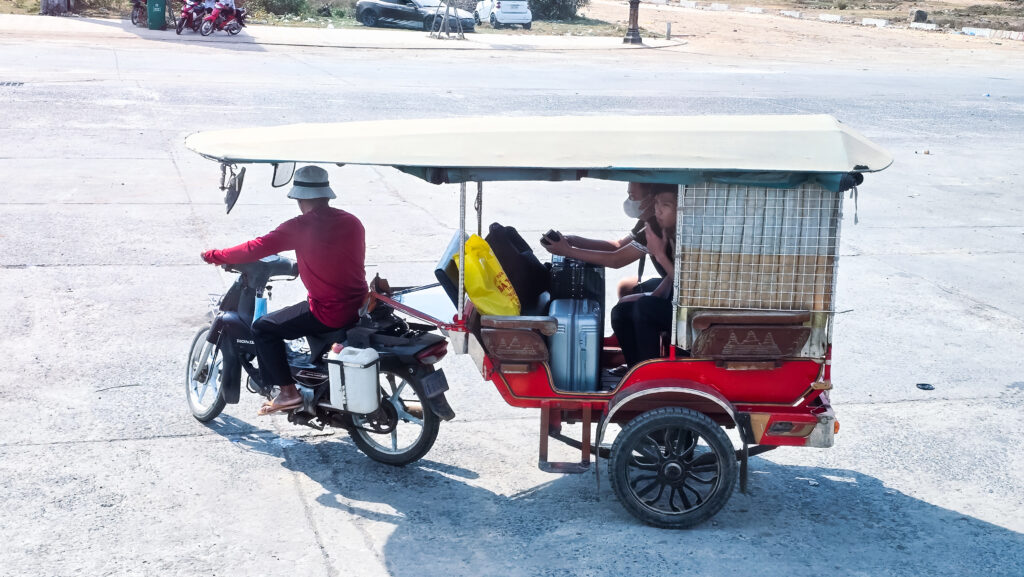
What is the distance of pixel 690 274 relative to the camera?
4.70 m

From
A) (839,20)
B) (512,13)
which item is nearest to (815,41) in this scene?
(512,13)

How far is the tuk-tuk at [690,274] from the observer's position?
4547 millimetres

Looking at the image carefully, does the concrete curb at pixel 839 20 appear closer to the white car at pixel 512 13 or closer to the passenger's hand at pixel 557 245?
the white car at pixel 512 13

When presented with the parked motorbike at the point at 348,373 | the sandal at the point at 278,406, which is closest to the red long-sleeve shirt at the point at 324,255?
the parked motorbike at the point at 348,373

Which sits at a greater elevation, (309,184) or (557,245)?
(309,184)

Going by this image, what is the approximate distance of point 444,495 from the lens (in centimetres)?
519

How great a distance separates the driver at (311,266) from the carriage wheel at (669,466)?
161 centimetres

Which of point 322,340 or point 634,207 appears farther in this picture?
point 322,340

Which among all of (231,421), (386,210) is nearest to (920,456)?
(231,421)

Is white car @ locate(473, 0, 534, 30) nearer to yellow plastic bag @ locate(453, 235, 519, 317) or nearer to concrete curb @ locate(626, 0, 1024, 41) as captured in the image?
concrete curb @ locate(626, 0, 1024, 41)

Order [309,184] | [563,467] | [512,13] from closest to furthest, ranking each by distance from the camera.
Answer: [563,467] < [309,184] < [512,13]

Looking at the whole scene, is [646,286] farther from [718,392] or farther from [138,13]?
[138,13]

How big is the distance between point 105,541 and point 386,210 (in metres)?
6.79

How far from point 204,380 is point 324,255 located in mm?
1258
